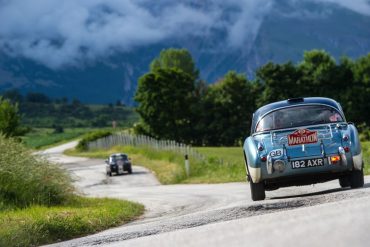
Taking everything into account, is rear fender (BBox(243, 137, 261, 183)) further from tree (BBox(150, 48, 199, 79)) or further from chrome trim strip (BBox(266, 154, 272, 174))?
tree (BBox(150, 48, 199, 79))

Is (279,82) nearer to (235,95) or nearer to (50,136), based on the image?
(235,95)

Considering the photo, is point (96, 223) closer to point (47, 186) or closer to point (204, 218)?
point (204, 218)

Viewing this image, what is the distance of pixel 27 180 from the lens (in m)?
19.2

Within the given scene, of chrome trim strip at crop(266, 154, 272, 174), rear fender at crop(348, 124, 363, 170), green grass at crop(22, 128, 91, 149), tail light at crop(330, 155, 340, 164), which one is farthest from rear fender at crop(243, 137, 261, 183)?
green grass at crop(22, 128, 91, 149)

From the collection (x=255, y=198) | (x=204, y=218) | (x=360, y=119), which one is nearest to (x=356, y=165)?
(x=255, y=198)

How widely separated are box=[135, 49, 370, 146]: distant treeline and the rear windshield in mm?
64940

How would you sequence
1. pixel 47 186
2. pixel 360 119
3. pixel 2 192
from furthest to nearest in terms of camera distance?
pixel 360 119
pixel 47 186
pixel 2 192

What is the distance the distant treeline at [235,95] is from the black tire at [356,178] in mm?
65190

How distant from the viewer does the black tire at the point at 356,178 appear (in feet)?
43.8

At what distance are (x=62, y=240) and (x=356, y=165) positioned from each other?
524cm

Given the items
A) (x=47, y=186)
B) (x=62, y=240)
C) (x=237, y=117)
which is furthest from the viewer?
(x=237, y=117)

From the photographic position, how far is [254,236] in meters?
5.70

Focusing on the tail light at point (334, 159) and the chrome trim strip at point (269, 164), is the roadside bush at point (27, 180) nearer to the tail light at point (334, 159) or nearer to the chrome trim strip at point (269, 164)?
the chrome trim strip at point (269, 164)

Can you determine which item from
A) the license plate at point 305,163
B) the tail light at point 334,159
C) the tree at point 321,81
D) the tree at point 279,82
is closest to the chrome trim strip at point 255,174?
the license plate at point 305,163
